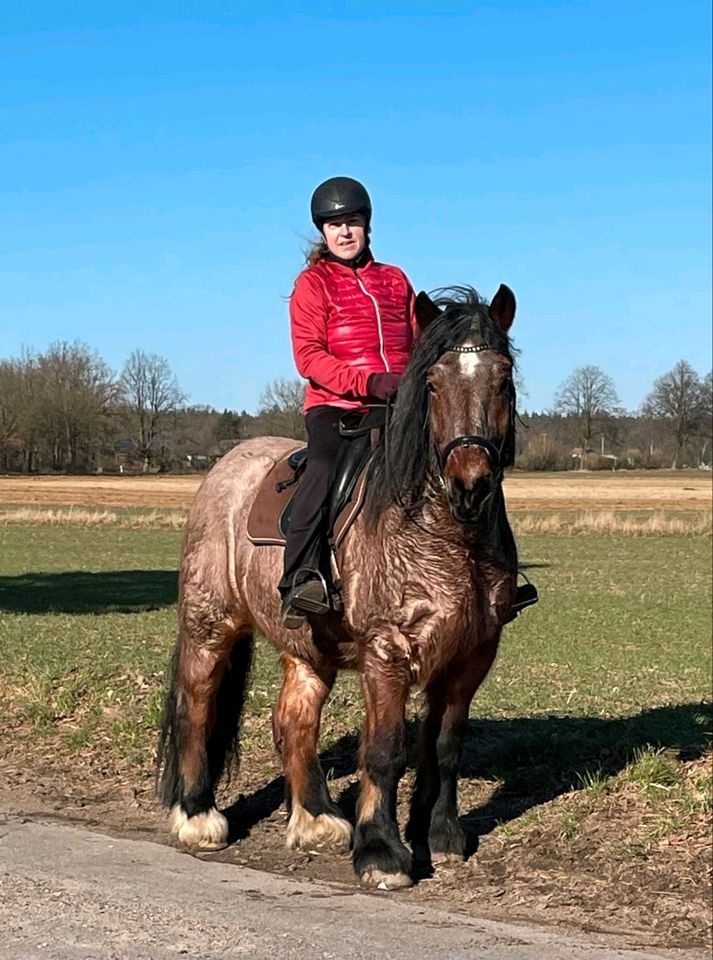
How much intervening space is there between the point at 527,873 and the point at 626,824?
773mm

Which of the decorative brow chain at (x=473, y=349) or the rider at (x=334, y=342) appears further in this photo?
the rider at (x=334, y=342)

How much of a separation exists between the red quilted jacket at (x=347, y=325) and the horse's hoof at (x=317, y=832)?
2228 millimetres

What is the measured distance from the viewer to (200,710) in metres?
7.16

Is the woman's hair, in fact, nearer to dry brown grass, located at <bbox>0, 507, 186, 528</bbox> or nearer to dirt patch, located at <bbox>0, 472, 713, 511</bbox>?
dry brown grass, located at <bbox>0, 507, 186, 528</bbox>

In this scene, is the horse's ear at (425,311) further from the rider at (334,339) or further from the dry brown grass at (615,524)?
the dry brown grass at (615,524)

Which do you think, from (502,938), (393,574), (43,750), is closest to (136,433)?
(43,750)

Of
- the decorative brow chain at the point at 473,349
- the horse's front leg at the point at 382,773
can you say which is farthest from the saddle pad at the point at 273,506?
the decorative brow chain at the point at 473,349

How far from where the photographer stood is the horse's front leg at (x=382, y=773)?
5.81 meters

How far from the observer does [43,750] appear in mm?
8547

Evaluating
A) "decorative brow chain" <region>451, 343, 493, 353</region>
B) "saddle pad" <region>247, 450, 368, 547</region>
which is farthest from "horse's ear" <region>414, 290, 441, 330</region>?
"saddle pad" <region>247, 450, 368, 547</region>

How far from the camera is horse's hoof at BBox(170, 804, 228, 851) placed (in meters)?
6.67

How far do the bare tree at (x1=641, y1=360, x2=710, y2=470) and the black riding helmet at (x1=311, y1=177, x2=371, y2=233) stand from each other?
9180 cm

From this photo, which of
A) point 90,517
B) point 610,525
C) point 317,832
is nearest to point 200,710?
point 317,832

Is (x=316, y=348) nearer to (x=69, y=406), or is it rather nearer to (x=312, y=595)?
(x=312, y=595)
